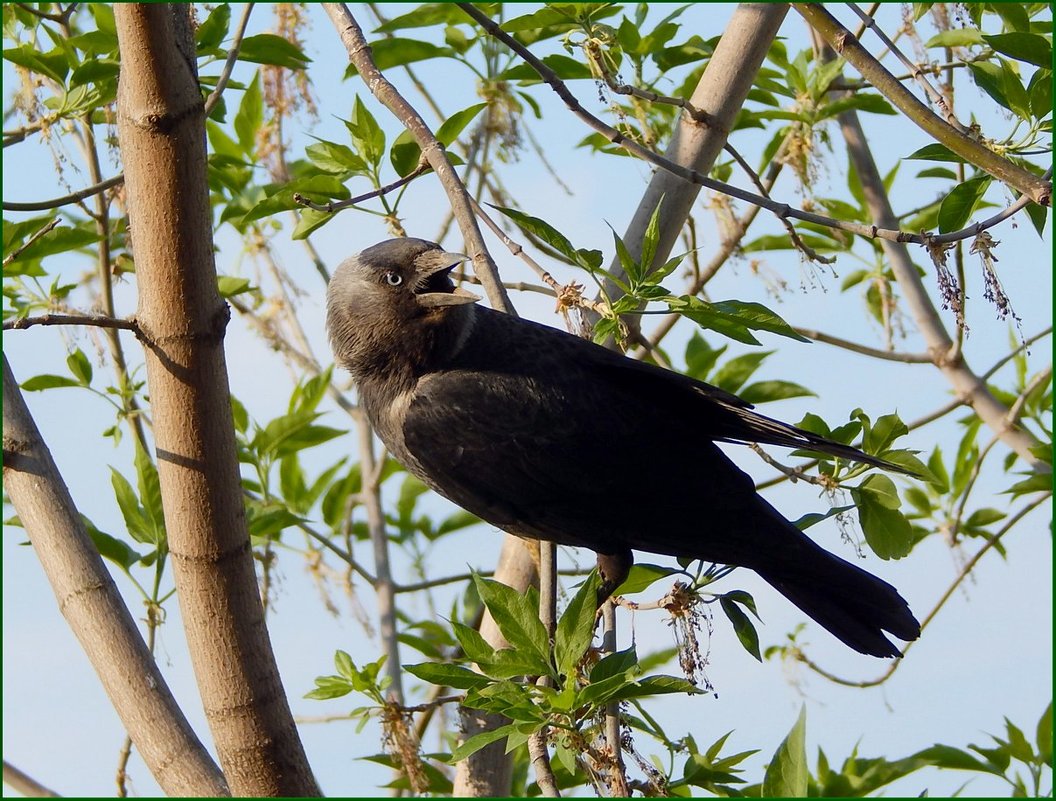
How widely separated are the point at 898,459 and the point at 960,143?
747mm

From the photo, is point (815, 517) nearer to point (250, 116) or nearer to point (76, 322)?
point (76, 322)

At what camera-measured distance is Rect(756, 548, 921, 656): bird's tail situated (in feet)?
9.63

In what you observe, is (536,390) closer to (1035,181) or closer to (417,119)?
(417,119)

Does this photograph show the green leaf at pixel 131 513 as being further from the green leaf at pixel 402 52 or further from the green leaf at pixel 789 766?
the green leaf at pixel 789 766

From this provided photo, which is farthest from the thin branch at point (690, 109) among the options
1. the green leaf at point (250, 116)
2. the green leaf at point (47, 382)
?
the green leaf at point (47, 382)

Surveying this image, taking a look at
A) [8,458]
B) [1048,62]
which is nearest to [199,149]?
[8,458]

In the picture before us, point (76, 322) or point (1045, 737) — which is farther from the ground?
point (76, 322)

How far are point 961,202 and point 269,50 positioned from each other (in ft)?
6.01

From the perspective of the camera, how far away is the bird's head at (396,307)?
10.1ft

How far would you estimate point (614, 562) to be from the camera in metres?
2.98

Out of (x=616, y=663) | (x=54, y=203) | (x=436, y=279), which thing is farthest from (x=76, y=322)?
(x=616, y=663)

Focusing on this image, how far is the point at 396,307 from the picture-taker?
3.14m

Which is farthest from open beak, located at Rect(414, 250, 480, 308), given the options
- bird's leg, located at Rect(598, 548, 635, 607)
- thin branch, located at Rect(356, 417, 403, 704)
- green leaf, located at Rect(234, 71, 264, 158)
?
green leaf, located at Rect(234, 71, 264, 158)

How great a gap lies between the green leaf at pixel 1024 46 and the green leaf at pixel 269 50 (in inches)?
69.6
